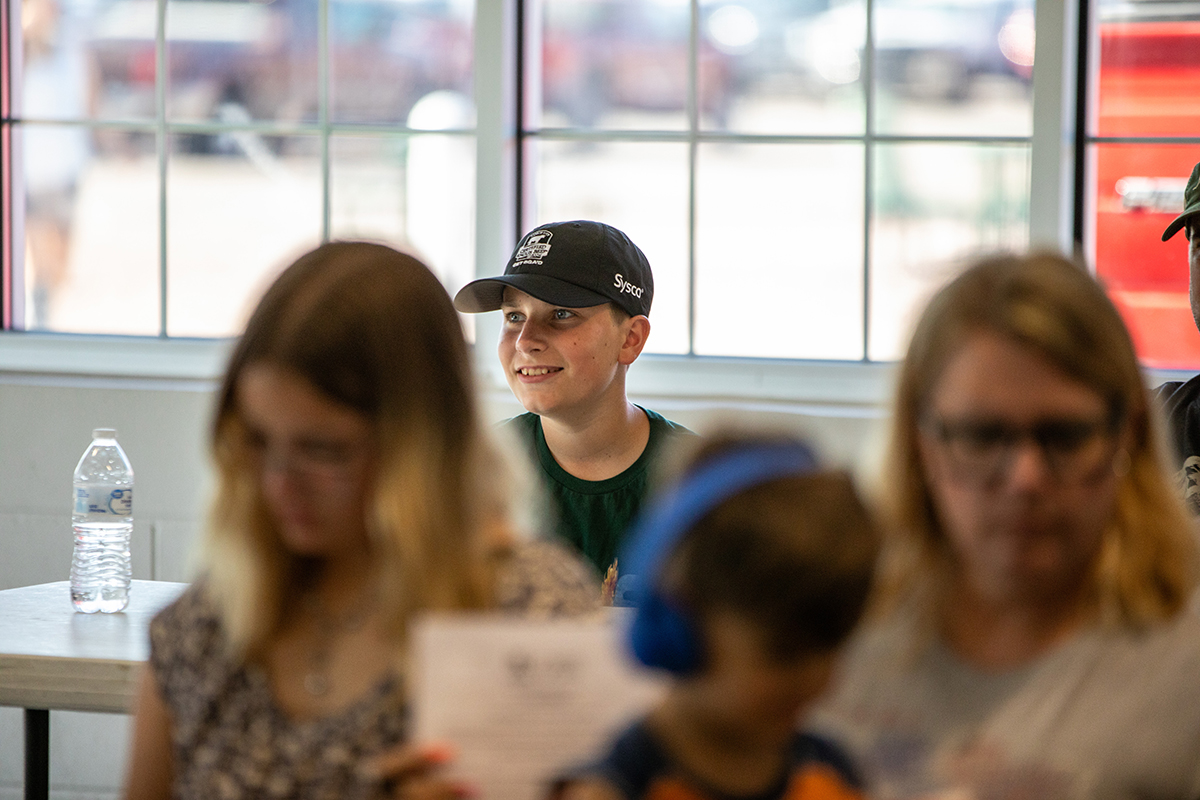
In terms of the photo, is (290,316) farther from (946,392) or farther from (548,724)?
(946,392)

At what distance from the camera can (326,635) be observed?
111 cm

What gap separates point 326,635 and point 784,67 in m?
2.56

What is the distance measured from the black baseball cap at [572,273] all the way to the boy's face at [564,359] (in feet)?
0.13

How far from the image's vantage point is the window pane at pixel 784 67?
324 centimetres

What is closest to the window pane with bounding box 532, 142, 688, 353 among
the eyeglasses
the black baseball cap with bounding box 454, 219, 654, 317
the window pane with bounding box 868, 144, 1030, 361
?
the window pane with bounding box 868, 144, 1030, 361

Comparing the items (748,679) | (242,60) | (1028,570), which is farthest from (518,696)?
(242,60)

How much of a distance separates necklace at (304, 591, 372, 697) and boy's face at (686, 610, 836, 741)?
0.44 metres

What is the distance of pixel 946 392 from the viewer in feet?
3.25

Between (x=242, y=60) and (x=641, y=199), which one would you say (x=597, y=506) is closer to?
(x=641, y=199)

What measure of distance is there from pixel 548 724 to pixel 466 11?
2866 millimetres

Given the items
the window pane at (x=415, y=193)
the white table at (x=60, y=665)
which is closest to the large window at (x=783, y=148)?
the window pane at (x=415, y=193)

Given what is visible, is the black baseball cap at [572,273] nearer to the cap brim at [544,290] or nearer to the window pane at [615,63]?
the cap brim at [544,290]

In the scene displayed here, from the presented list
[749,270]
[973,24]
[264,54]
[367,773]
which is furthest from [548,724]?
[264,54]

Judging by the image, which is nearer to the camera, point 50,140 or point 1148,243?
point 1148,243
